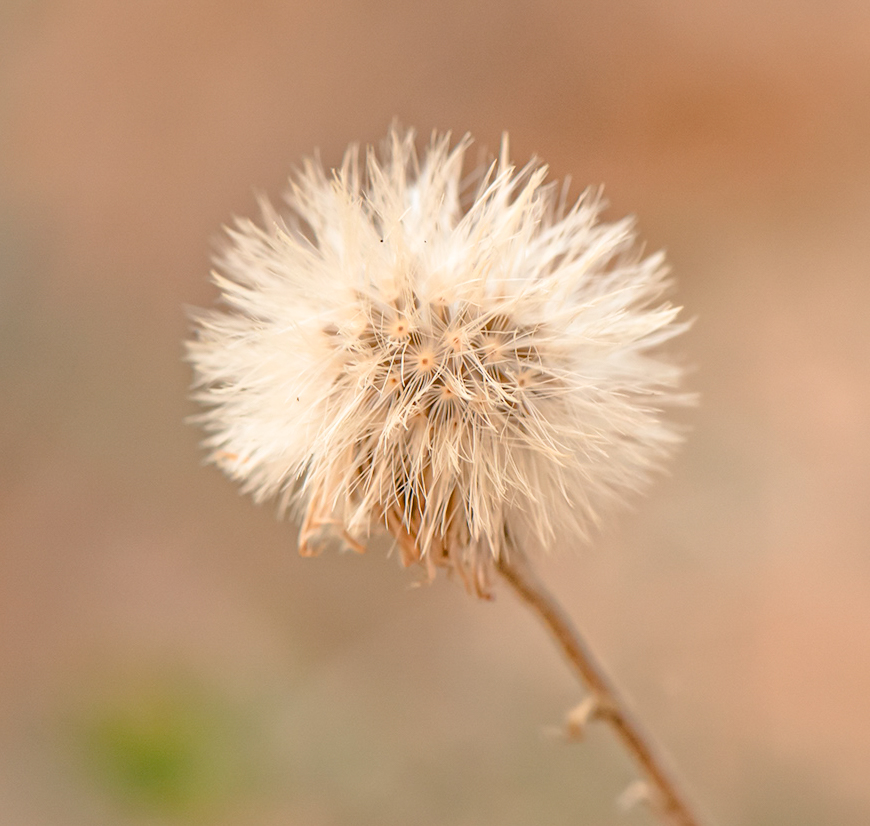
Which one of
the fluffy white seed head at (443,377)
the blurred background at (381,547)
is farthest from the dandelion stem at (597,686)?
the blurred background at (381,547)

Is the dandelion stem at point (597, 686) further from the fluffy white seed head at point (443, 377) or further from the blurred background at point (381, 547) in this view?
the blurred background at point (381, 547)

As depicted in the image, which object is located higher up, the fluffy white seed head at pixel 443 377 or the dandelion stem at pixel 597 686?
the fluffy white seed head at pixel 443 377

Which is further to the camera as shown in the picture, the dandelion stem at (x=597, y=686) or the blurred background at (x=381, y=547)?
the blurred background at (x=381, y=547)

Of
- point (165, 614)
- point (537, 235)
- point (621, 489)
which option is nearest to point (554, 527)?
point (621, 489)

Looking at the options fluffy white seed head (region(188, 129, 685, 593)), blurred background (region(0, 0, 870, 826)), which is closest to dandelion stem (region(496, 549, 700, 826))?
fluffy white seed head (region(188, 129, 685, 593))

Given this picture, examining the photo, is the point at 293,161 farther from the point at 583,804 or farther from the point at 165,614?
the point at 583,804

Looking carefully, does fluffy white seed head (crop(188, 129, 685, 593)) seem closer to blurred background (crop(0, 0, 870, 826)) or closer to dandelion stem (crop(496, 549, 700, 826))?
dandelion stem (crop(496, 549, 700, 826))
